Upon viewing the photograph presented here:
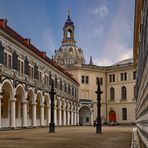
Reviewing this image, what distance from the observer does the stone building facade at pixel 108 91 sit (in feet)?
265

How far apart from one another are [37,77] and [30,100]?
11.0 ft

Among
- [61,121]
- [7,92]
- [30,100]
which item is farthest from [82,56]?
[7,92]

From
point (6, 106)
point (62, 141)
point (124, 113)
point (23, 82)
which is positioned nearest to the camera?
point (62, 141)

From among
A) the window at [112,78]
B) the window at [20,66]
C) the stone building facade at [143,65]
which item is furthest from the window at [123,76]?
the stone building facade at [143,65]

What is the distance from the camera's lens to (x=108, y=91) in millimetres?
84375

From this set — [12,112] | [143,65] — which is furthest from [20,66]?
[143,65]

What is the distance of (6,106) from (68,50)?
62.6m

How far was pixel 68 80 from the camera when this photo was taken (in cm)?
7138

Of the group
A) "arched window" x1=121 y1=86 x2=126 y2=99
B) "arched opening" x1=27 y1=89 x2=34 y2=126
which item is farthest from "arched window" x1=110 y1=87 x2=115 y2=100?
"arched opening" x1=27 y1=89 x2=34 y2=126

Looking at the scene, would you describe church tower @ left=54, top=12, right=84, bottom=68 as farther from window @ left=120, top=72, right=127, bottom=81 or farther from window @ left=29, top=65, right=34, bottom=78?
window @ left=29, top=65, right=34, bottom=78

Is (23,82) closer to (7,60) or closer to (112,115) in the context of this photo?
(7,60)

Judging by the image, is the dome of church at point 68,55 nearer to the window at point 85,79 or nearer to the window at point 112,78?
the window at point 112,78

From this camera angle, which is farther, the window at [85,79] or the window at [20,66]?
the window at [85,79]

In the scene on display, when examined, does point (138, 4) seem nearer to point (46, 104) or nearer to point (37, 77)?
point (37, 77)
